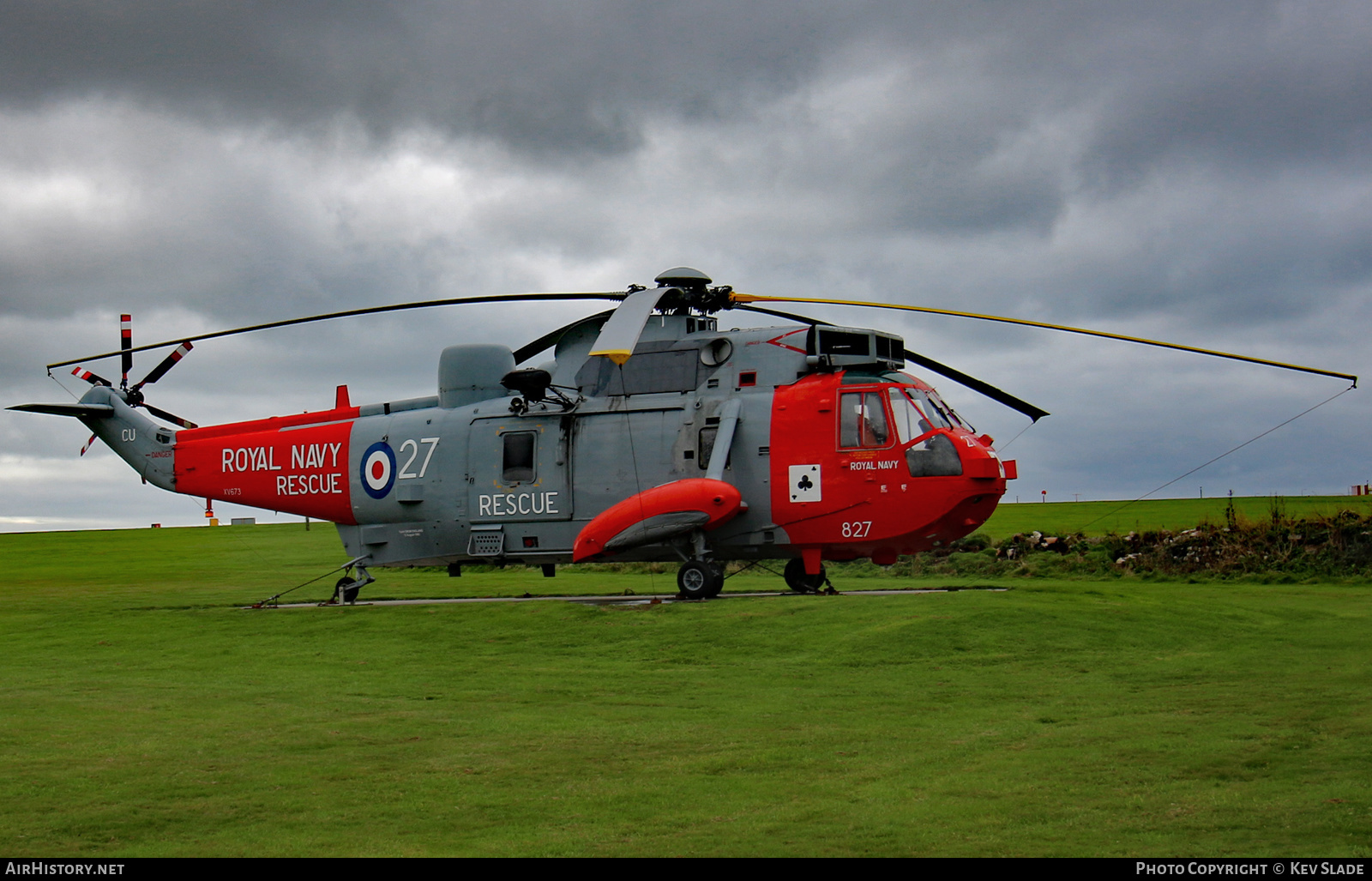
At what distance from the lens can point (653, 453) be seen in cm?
1973

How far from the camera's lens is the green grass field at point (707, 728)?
6141 millimetres

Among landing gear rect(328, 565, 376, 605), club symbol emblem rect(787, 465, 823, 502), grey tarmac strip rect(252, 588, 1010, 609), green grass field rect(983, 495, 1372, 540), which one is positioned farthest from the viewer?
green grass field rect(983, 495, 1372, 540)

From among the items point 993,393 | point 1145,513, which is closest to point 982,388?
point 993,393

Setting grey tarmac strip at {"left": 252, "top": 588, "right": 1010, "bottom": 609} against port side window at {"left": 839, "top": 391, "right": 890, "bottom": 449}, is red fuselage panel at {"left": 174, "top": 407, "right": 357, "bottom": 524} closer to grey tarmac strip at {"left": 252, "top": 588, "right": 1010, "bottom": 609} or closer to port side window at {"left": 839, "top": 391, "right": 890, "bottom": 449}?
grey tarmac strip at {"left": 252, "top": 588, "right": 1010, "bottom": 609}

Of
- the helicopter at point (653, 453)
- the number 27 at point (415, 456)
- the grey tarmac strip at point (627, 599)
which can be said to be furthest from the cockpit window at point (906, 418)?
the number 27 at point (415, 456)

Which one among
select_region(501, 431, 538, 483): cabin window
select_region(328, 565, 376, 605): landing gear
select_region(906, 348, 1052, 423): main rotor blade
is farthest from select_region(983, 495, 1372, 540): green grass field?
select_region(328, 565, 376, 605): landing gear

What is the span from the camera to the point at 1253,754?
7691 millimetres

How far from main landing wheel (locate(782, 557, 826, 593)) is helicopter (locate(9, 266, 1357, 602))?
0.13 ft

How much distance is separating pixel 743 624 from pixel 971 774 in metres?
7.63

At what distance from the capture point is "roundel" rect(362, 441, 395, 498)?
72.6 feet

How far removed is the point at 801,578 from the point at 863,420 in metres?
3.74

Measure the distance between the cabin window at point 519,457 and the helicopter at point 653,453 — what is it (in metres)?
0.03

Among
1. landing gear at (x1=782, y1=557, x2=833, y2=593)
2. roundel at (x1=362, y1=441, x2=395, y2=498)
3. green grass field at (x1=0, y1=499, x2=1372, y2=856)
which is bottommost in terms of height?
green grass field at (x1=0, y1=499, x2=1372, y2=856)

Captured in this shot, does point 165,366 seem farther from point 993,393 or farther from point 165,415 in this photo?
point 993,393
